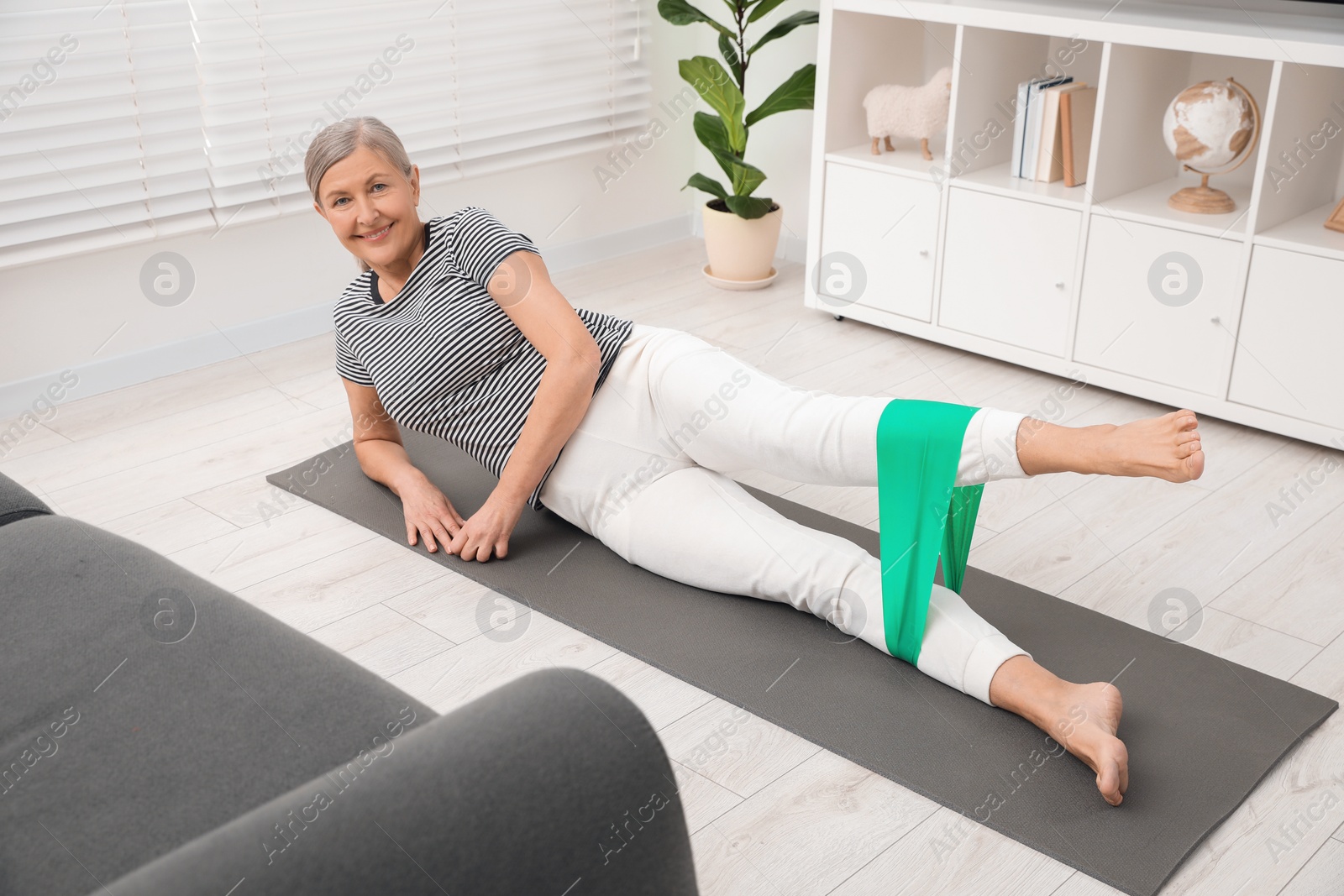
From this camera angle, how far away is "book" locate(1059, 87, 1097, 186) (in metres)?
2.75

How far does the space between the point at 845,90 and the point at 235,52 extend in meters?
1.50

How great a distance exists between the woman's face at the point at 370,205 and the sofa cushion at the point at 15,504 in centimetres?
61

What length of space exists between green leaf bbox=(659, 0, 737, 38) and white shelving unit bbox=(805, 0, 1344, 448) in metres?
0.42

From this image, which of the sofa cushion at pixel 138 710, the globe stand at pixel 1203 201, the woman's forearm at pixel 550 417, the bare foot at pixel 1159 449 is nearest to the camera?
the sofa cushion at pixel 138 710

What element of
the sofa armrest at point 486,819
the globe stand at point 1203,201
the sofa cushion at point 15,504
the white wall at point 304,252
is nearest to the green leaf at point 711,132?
the white wall at point 304,252

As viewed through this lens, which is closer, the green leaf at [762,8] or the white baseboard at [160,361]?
the white baseboard at [160,361]

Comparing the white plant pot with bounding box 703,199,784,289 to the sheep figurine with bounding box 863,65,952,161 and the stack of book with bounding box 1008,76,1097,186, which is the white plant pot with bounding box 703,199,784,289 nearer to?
the sheep figurine with bounding box 863,65,952,161

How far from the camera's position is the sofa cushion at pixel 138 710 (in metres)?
0.97

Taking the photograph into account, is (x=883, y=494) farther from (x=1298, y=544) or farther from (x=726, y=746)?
(x=1298, y=544)

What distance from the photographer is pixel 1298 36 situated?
2.35 metres

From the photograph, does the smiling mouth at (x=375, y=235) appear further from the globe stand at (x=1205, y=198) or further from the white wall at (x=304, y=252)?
the globe stand at (x=1205, y=198)

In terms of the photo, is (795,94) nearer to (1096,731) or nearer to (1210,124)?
(1210,124)

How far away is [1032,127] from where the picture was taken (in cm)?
280

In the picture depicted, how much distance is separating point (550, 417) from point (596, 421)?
0.09 m
